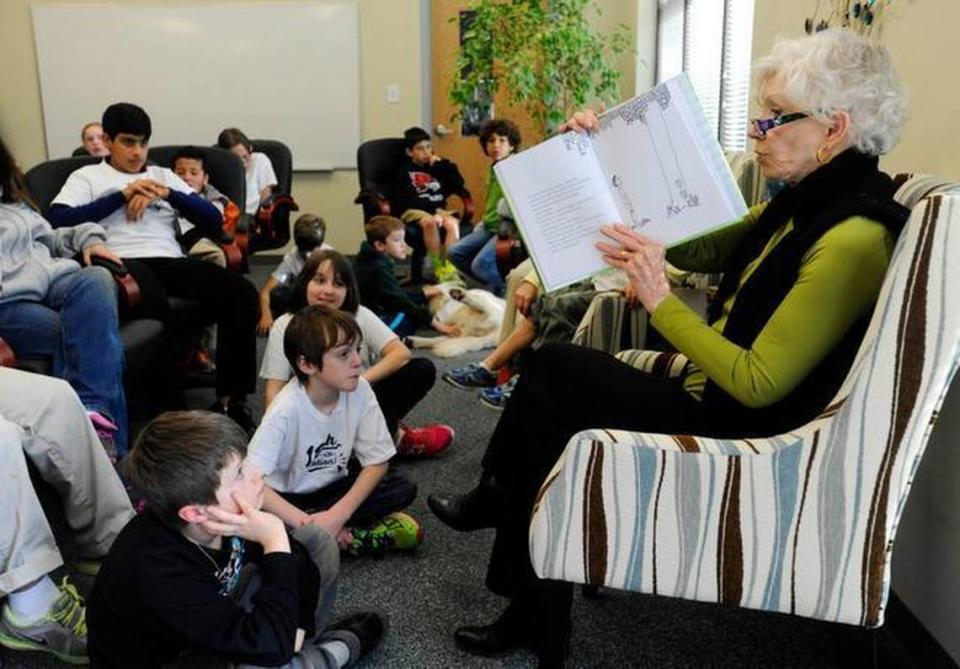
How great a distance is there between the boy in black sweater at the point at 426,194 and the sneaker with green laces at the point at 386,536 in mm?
2969

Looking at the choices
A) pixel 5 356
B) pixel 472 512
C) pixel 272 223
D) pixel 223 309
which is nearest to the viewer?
pixel 472 512

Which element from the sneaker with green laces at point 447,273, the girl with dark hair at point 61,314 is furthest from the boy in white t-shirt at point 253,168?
the girl with dark hair at point 61,314

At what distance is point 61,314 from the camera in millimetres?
2129

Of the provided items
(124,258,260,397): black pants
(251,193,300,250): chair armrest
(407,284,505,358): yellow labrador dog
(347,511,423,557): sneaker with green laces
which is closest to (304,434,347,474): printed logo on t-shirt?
(347,511,423,557): sneaker with green laces

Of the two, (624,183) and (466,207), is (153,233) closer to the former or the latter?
(624,183)

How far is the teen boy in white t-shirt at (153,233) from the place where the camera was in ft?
8.84

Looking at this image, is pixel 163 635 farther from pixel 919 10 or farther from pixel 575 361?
pixel 919 10

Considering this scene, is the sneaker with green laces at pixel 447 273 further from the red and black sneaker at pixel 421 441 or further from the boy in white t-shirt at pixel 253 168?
the red and black sneaker at pixel 421 441

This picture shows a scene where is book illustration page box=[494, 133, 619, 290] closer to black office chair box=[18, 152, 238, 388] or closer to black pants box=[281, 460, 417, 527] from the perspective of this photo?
black pants box=[281, 460, 417, 527]

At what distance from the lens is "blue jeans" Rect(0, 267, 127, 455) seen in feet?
6.86

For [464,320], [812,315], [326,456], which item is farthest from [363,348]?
[464,320]

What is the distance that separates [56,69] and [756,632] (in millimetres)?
5947

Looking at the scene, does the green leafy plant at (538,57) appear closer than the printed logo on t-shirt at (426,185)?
Yes

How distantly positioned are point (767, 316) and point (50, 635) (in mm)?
1401
